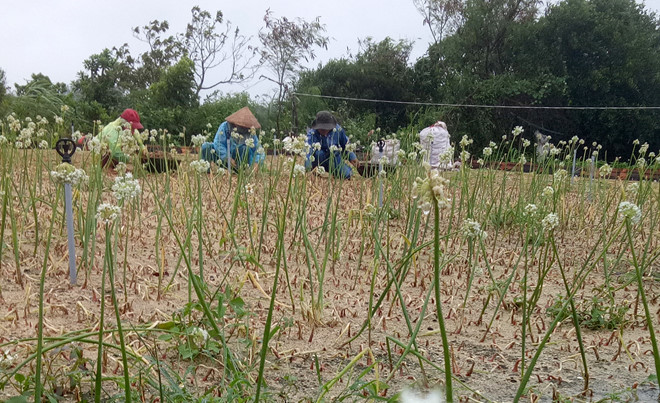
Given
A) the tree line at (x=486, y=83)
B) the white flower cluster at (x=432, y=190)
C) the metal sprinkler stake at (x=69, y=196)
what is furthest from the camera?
the tree line at (x=486, y=83)

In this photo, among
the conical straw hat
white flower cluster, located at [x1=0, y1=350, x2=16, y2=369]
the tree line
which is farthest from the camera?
the tree line

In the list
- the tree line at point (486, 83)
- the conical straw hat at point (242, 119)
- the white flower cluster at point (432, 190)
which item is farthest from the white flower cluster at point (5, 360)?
the tree line at point (486, 83)

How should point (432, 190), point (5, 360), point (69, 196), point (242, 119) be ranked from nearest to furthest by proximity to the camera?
point (432, 190), point (5, 360), point (69, 196), point (242, 119)

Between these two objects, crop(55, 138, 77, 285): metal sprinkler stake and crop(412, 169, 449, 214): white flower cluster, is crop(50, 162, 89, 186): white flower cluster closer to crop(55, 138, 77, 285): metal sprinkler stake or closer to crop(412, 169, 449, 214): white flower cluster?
crop(55, 138, 77, 285): metal sprinkler stake

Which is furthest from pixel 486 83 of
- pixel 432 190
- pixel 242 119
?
pixel 432 190

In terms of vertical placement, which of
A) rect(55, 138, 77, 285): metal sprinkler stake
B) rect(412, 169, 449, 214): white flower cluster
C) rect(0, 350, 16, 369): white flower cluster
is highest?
rect(412, 169, 449, 214): white flower cluster

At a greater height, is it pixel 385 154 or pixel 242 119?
pixel 242 119

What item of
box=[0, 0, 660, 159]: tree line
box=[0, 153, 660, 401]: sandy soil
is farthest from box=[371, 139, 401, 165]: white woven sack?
box=[0, 0, 660, 159]: tree line

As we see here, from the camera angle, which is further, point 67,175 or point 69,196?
point 69,196

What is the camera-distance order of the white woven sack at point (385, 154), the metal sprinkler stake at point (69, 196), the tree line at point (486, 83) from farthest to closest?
the tree line at point (486, 83) → the white woven sack at point (385, 154) → the metal sprinkler stake at point (69, 196)

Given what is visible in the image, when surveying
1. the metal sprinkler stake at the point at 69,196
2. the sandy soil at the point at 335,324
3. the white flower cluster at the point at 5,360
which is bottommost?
the sandy soil at the point at 335,324

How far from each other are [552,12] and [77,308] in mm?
14599

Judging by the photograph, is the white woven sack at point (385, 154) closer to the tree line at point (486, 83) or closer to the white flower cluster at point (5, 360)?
the white flower cluster at point (5, 360)

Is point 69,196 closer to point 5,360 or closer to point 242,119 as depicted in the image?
point 5,360
